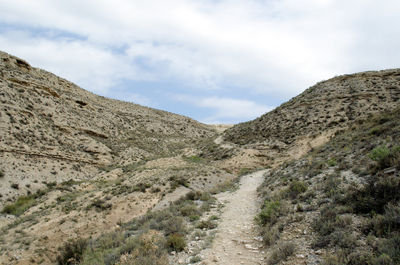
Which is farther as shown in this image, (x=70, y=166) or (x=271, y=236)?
(x=70, y=166)

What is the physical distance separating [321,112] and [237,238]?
87.8 ft

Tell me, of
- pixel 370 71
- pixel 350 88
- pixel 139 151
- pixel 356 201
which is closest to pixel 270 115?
pixel 350 88

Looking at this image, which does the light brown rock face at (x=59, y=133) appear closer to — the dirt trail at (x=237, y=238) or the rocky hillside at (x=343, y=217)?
the dirt trail at (x=237, y=238)

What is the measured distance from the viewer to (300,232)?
6566mm

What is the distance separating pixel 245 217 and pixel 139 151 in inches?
1079

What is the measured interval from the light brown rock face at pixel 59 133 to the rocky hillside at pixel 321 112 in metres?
15.0

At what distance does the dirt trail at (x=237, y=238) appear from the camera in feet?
20.7

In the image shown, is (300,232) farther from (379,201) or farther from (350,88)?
(350,88)

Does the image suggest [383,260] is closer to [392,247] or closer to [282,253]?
[392,247]

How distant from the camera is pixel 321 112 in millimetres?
30141

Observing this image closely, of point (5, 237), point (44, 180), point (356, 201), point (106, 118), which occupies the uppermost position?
point (106, 118)

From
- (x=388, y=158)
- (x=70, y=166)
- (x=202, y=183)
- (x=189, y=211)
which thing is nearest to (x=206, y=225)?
(x=189, y=211)

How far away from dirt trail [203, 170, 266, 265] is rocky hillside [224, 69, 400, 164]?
1515 cm

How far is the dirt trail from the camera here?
249 inches
